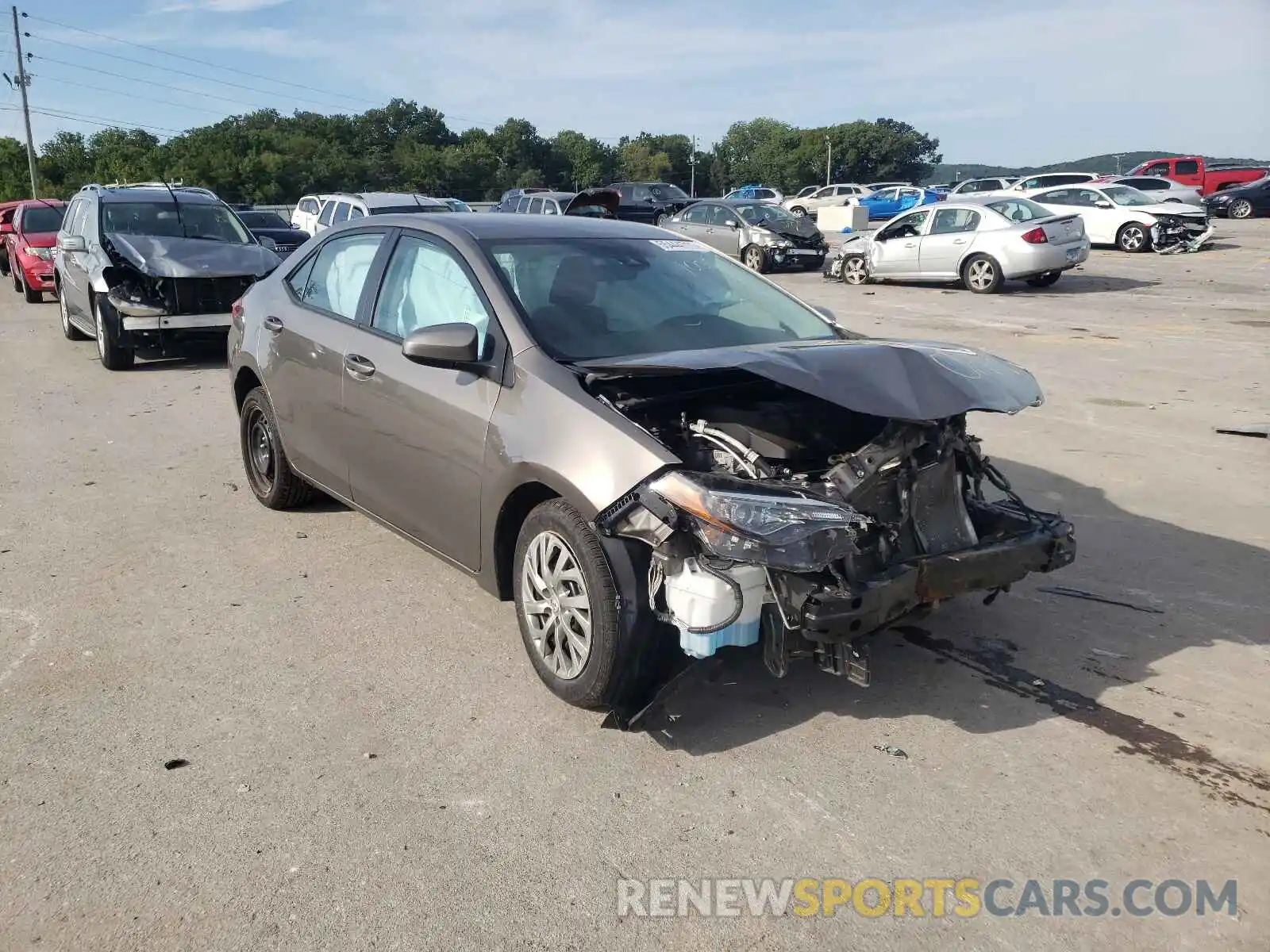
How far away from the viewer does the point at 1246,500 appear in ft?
20.5

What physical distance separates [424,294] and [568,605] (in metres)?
1.74

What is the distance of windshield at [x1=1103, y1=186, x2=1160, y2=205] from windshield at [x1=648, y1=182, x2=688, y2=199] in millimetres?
12800

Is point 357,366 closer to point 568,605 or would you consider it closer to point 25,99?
point 568,605

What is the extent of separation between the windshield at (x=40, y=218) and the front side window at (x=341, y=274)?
1763 cm

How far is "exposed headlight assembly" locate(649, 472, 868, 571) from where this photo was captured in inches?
125

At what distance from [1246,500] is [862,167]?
115839 millimetres

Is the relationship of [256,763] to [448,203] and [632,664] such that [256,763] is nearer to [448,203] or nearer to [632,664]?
[632,664]

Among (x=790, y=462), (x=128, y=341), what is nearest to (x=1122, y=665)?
(x=790, y=462)

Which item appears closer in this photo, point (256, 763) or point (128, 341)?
point (256, 763)

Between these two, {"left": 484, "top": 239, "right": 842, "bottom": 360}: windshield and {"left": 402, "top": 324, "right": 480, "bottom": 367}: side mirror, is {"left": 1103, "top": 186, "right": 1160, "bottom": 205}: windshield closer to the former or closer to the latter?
{"left": 484, "top": 239, "right": 842, "bottom": 360}: windshield

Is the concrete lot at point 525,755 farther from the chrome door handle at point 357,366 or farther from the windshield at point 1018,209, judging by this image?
the windshield at point 1018,209

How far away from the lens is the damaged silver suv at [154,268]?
1148 centimetres

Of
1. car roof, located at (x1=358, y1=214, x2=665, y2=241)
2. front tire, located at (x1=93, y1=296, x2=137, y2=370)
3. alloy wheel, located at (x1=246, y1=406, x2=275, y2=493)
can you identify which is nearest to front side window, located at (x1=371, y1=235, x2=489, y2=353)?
car roof, located at (x1=358, y1=214, x2=665, y2=241)

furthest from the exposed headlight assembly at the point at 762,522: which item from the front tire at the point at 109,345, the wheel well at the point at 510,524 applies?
the front tire at the point at 109,345
